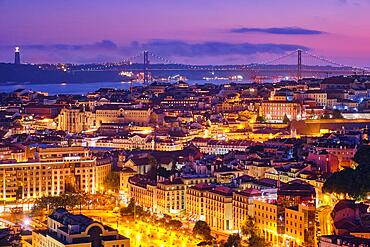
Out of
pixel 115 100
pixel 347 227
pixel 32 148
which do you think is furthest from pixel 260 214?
pixel 115 100

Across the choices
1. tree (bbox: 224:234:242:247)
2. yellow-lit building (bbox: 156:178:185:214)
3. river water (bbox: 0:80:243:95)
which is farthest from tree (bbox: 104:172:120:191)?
river water (bbox: 0:80:243:95)

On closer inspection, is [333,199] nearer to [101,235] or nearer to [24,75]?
[101,235]

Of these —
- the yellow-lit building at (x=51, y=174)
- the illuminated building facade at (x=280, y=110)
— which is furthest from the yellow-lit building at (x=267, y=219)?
the illuminated building facade at (x=280, y=110)

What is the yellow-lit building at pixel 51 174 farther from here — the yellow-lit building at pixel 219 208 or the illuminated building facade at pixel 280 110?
the illuminated building facade at pixel 280 110

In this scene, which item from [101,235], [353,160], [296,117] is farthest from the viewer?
[296,117]

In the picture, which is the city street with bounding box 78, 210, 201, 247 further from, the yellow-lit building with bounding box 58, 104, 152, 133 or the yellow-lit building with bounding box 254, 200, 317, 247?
the yellow-lit building with bounding box 58, 104, 152, 133

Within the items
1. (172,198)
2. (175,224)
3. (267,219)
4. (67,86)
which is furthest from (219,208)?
(67,86)

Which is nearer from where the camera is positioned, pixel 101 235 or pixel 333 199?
pixel 101 235

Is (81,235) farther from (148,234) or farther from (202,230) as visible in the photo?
(148,234)
